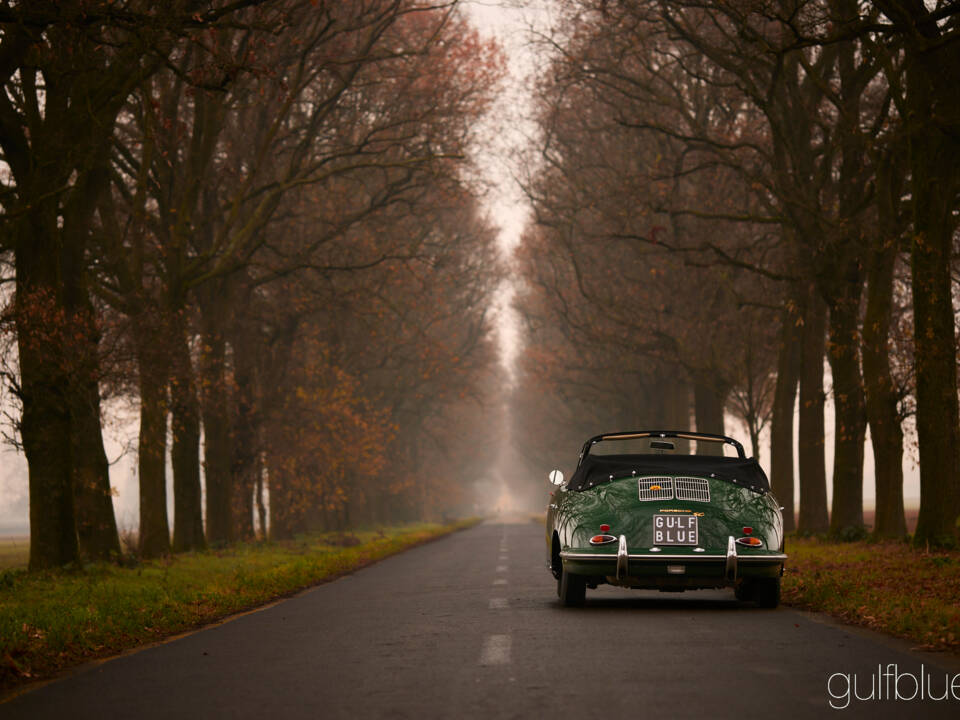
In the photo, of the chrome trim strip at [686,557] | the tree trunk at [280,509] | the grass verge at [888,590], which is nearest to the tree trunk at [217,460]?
the tree trunk at [280,509]

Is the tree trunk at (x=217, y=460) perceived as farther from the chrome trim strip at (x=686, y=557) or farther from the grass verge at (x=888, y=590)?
the chrome trim strip at (x=686, y=557)

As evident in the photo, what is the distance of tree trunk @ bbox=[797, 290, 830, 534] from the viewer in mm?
23531

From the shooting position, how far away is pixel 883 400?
19766 millimetres

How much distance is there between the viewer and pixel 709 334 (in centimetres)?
2903

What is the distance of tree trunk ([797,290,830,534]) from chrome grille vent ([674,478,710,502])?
42.1ft

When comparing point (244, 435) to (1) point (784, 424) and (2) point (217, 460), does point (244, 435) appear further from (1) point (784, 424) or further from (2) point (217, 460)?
(1) point (784, 424)

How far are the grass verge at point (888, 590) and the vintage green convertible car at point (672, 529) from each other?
89 cm

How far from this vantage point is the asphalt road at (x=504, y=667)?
6277mm

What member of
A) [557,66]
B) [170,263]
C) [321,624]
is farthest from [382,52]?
[321,624]

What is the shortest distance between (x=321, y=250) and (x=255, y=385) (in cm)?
417

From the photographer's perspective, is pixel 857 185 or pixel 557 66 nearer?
pixel 857 185

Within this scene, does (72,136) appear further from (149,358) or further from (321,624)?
(321,624)

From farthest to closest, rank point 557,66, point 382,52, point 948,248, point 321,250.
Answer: point 321,250, point 557,66, point 382,52, point 948,248

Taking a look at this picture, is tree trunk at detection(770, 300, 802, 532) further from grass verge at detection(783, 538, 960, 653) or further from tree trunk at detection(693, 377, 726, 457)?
grass verge at detection(783, 538, 960, 653)
